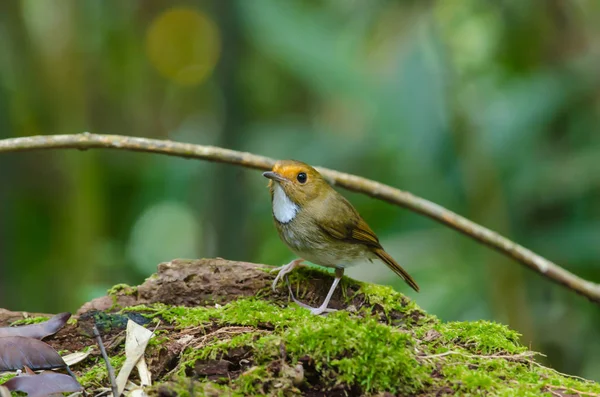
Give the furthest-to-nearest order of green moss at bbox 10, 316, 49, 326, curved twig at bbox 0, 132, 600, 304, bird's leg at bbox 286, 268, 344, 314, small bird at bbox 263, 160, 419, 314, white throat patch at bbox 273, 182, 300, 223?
white throat patch at bbox 273, 182, 300, 223
small bird at bbox 263, 160, 419, 314
curved twig at bbox 0, 132, 600, 304
bird's leg at bbox 286, 268, 344, 314
green moss at bbox 10, 316, 49, 326

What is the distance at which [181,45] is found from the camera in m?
10.7

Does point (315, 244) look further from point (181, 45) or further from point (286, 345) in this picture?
point (181, 45)

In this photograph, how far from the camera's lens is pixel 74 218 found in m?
6.32

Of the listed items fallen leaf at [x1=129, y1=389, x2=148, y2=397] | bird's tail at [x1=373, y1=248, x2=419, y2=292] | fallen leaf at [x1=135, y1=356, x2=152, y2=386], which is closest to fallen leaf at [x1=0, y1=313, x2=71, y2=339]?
fallen leaf at [x1=135, y1=356, x2=152, y2=386]

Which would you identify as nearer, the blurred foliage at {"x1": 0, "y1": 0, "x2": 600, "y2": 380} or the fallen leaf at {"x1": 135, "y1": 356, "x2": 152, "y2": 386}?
the fallen leaf at {"x1": 135, "y1": 356, "x2": 152, "y2": 386}

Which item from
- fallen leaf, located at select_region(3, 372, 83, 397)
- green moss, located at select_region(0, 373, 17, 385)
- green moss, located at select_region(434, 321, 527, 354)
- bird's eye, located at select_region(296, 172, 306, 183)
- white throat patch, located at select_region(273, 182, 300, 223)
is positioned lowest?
green moss, located at select_region(0, 373, 17, 385)

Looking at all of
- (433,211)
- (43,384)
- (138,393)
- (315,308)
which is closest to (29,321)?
(43,384)

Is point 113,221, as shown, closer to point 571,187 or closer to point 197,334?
point 571,187

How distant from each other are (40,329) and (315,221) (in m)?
1.42

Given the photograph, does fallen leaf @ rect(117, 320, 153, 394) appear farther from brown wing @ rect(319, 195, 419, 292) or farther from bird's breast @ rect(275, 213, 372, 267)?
brown wing @ rect(319, 195, 419, 292)

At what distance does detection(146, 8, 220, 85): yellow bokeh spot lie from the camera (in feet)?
34.6

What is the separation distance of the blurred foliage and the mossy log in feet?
8.54

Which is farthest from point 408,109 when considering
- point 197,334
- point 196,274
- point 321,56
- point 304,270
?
point 197,334

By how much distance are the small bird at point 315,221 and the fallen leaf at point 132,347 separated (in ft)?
3.44
